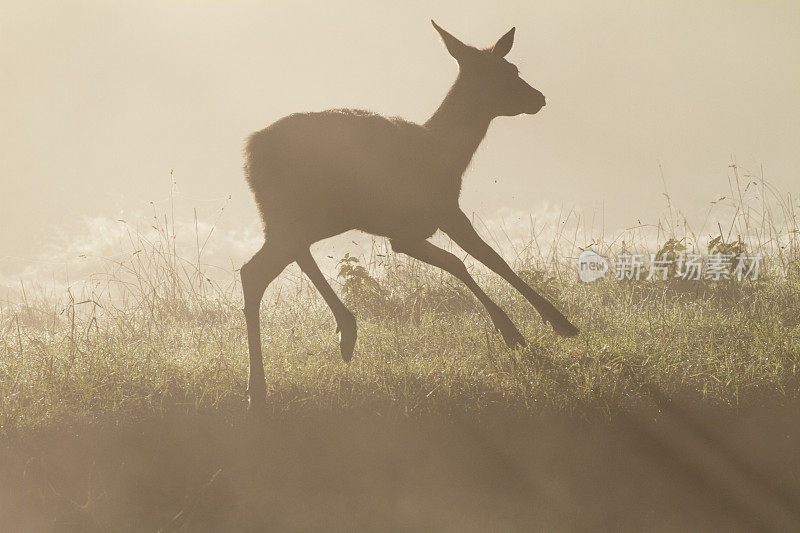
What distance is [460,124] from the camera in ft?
16.6

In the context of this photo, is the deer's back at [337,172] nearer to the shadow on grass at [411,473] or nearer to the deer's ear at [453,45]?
the deer's ear at [453,45]

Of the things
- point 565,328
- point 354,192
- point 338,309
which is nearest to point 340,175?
point 354,192

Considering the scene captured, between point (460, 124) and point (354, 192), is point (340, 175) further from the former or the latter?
point (460, 124)

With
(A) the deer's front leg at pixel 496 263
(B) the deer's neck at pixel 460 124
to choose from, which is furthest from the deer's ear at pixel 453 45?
(A) the deer's front leg at pixel 496 263

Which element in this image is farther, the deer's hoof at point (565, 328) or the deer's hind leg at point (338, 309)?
the deer's hoof at point (565, 328)

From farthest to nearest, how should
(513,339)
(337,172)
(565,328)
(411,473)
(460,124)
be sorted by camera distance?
(460,124)
(565,328)
(513,339)
(337,172)
(411,473)

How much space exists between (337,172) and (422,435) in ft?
5.43

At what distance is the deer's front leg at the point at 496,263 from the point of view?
4.77 meters

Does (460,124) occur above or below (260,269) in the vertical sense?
above

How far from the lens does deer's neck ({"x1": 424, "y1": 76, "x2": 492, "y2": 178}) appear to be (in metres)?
5.00

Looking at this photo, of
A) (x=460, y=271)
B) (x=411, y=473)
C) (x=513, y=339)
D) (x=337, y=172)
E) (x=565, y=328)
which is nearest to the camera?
(x=411, y=473)

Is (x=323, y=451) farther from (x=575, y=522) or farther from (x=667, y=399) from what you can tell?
(x=667, y=399)

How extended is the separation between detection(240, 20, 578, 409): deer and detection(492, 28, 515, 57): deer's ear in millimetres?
11

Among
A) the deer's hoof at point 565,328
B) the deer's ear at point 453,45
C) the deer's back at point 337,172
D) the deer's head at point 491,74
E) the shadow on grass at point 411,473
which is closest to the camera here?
the shadow on grass at point 411,473
